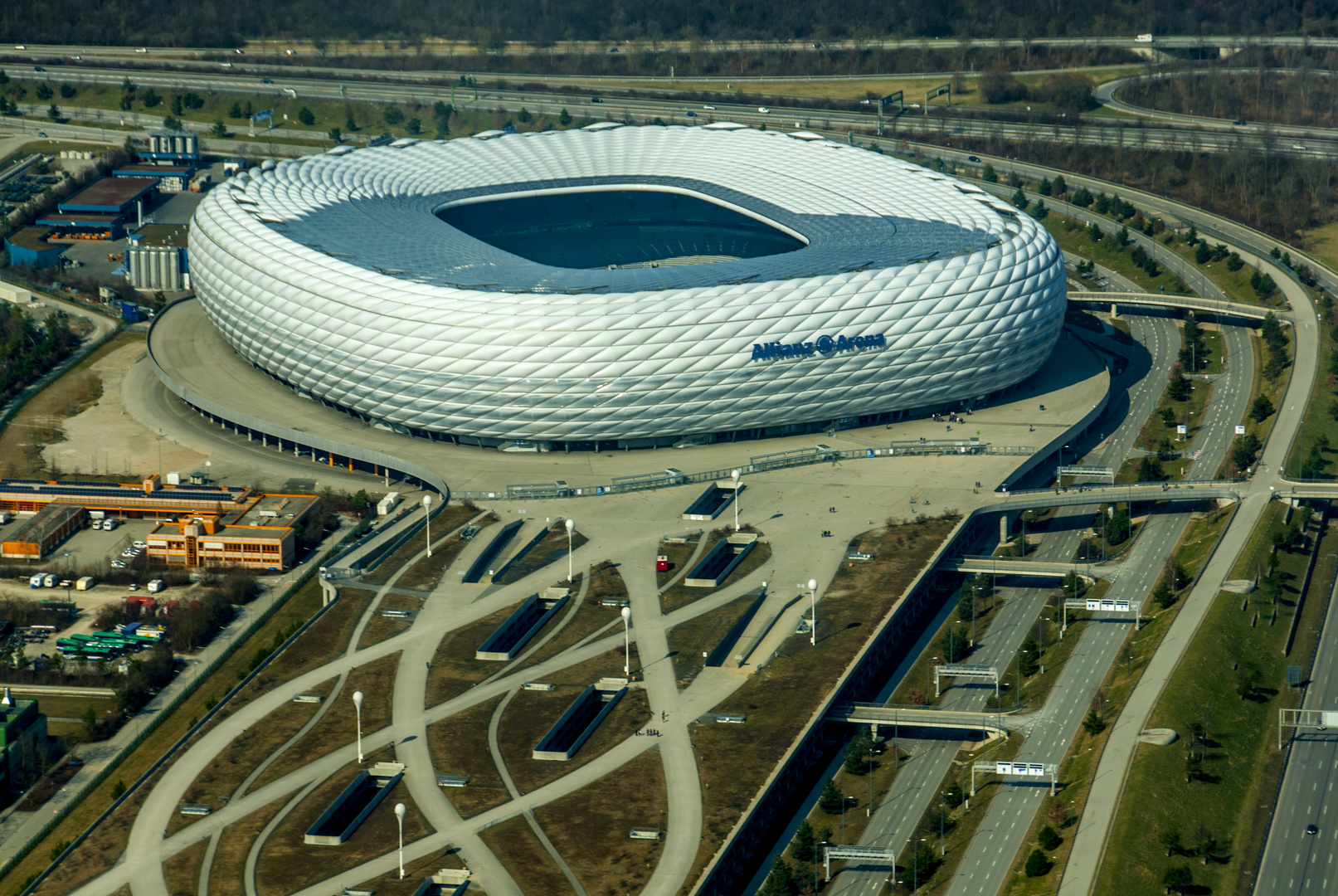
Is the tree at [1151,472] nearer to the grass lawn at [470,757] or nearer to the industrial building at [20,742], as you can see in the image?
the grass lawn at [470,757]

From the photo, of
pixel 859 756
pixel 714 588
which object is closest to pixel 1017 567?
pixel 714 588

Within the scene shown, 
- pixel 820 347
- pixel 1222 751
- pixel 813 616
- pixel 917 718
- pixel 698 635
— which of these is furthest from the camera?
pixel 820 347

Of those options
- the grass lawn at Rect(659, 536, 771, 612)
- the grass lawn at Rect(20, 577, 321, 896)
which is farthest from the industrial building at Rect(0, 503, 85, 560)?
the grass lawn at Rect(659, 536, 771, 612)

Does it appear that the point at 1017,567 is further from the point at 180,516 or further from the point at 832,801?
the point at 180,516

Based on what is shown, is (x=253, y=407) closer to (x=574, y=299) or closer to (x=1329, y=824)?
(x=574, y=299)

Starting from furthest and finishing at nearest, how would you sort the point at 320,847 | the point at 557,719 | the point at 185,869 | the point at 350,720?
the point at 350,720 < the point at 557,719 < the point at 320,847 < the point at 185,869

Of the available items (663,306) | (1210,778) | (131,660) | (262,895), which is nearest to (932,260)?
(663,306)
